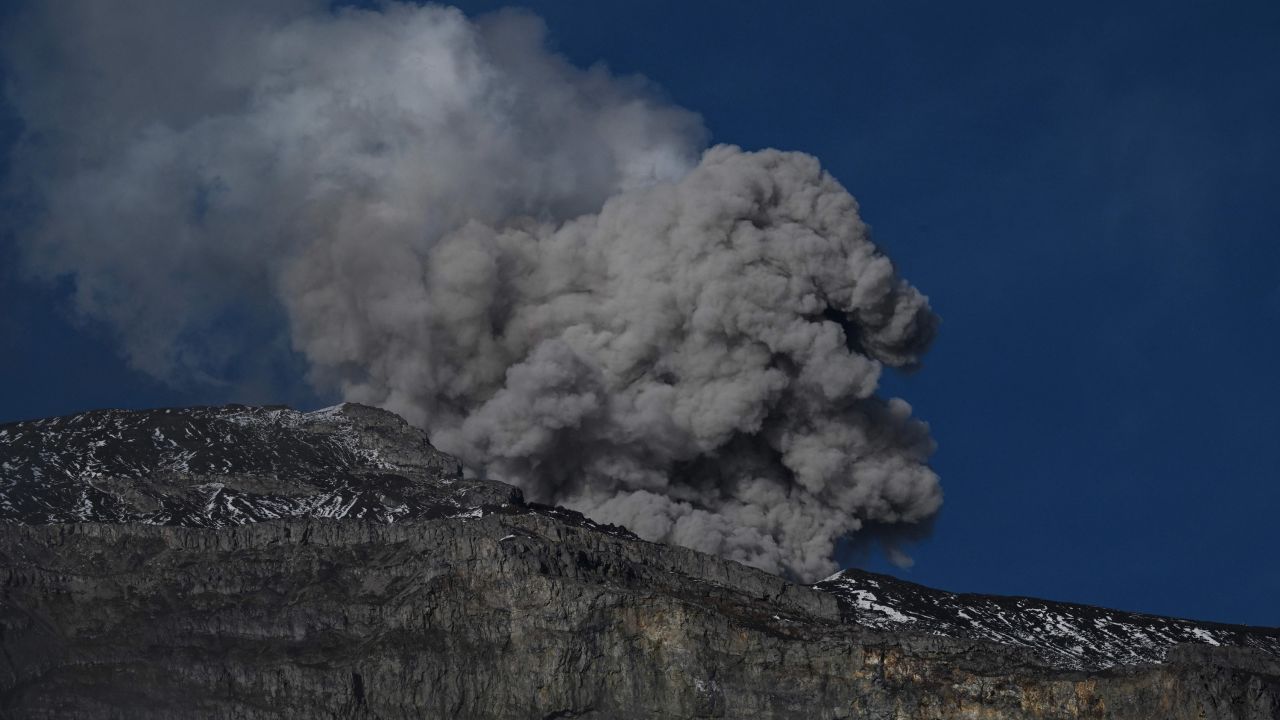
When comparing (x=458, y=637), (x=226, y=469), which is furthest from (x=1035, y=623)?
(x=226, y=469)

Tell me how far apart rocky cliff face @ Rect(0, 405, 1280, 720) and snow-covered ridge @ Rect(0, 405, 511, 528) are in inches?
15.2

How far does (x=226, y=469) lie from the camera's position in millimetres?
132000

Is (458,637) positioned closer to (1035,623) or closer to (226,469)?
(226,469)

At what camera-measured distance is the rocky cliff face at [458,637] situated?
112 m

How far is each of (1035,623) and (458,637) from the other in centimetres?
2888

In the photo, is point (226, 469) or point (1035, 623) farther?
point (1035, 623)

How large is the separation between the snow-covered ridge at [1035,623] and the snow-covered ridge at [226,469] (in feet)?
48.3

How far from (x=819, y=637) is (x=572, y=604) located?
8261 millimetres

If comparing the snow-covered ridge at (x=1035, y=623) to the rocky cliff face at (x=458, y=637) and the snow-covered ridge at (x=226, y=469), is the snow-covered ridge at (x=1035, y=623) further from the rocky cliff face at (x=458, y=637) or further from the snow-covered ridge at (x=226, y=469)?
the snow-covered ridge at (x=226, y=469)

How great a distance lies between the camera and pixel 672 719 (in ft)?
366

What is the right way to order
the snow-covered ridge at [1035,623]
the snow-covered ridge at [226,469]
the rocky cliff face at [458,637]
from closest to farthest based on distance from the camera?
the rocky cliff face at [458,637], the snow-covered ridge at [226,469], the snow-covered ridge at [1035,623]

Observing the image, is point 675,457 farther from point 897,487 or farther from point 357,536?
point 357,536

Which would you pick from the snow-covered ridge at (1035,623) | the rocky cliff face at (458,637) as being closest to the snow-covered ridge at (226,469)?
the rocky cliff face at (458,637)

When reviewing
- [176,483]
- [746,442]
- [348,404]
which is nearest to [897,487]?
[746,442]
